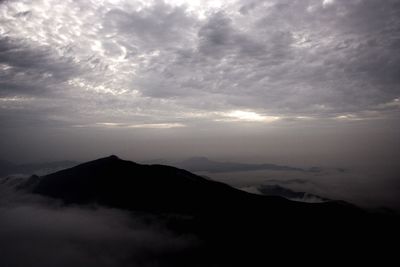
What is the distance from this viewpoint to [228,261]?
131 meters

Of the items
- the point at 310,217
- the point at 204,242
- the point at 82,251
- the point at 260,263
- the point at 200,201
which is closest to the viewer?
the point at 260,263

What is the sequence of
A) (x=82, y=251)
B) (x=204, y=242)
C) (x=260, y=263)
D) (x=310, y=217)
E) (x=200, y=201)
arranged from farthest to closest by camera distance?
Result: (x=200, y=201) < (x=310, y=217) < (x=82, y=251) < (x=204, y=242) < (x=260, y=263)

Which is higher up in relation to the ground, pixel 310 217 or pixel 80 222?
Result: pixel 310 217

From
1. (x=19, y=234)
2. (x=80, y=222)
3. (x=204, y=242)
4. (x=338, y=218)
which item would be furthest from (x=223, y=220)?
(x=19, y=234)

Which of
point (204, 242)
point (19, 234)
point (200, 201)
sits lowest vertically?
point (19, 234)

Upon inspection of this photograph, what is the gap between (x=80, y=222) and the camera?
198 meters

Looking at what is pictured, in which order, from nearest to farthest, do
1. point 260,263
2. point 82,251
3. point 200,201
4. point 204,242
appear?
point 260,263 < point 204,242 < point 82,251 < point 200,201

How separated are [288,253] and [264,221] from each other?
31.3 meters

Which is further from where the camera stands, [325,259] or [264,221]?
[264,221]

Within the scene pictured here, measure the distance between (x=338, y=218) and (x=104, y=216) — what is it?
15981 centimetres

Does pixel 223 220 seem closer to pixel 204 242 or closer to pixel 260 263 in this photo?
pixel 204 242

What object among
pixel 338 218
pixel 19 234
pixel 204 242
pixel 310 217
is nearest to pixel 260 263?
pixel 204 242

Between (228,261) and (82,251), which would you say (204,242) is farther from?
(82,251)

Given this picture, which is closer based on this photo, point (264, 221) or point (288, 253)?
point (288, 253)
